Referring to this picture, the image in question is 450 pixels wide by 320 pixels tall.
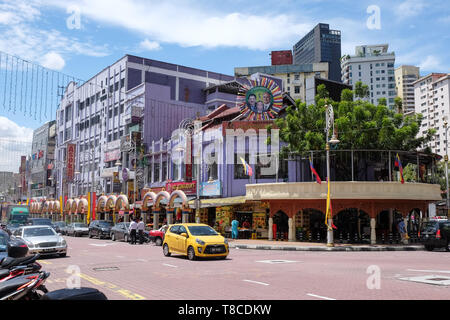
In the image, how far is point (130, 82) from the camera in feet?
194

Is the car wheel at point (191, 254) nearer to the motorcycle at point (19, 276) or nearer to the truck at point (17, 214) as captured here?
the motorcycle at point (19, 276)

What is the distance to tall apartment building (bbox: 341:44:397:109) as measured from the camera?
146 metres

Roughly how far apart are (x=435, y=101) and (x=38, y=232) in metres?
144

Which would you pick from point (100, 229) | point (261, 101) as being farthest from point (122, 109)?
point (261, 101)

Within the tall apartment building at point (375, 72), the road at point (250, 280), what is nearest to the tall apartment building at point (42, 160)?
the road at point (250, 280)

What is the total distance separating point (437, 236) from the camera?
23812 mm

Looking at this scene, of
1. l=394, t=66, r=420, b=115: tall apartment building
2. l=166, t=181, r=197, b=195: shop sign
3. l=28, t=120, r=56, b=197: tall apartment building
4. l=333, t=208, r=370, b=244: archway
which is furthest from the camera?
l=394, t=66, r=420, b=115: tall apartment building

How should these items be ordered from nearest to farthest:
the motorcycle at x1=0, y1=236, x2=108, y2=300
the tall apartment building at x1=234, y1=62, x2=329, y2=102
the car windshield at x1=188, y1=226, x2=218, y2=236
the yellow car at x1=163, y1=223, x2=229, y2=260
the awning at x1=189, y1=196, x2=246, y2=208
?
the motorcycle at x1=0, y1=236, x2=108, y2=300
the yellow car at x1=163, y1=223, x2=229, y2=260
the car windshield at x1=188, y1=226, x2=218, y2=236
the awning at x1=189, y1=196, x2=246, y2=208
the tall apartment building at x1=234, y1=62, x2=329, y2=102

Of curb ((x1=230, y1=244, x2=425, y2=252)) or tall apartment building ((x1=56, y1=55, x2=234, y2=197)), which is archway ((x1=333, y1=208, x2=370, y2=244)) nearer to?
curb ((x1=230, y1=244, x2=425, y2=252))

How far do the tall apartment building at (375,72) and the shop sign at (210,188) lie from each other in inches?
4735

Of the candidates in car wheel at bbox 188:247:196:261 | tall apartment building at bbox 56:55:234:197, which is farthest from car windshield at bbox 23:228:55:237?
tall apartment building at bbox 56:55:234:197

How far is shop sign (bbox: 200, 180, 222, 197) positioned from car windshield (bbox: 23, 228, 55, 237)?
1727cm

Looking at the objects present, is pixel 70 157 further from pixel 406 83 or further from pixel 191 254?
pixel 406 83
